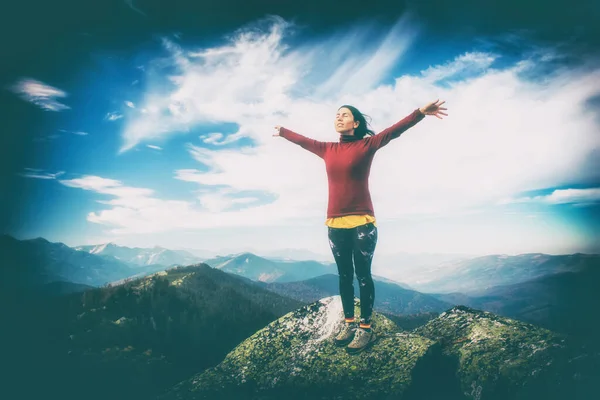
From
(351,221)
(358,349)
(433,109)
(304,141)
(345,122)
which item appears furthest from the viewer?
(304,141)

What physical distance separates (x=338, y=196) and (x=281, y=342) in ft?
10.2

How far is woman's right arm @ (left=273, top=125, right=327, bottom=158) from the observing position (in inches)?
199

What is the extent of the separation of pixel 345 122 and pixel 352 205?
148 centimetres

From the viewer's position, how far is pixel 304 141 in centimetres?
511

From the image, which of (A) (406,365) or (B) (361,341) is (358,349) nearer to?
(B) (361,341)

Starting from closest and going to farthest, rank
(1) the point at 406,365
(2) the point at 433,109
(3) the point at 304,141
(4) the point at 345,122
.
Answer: (2) the point at 433,109, (1) the point at 406,365, (4) the point at 345,122, (3) the point at 304,141

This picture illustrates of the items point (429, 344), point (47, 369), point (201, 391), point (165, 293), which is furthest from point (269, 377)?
point (165, 293)

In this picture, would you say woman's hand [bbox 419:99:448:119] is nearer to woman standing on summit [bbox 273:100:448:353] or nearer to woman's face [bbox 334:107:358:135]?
woman standing on summit [bbox 273:100:448:353]

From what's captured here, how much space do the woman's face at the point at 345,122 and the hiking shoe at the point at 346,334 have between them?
11.4ft

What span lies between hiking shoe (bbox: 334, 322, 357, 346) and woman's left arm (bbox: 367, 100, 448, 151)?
10.4 feet

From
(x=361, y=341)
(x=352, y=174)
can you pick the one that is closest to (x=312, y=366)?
(x=361, y=341)

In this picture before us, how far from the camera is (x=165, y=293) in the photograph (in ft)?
68.5

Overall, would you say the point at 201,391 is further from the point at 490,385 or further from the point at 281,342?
the point at 490,385

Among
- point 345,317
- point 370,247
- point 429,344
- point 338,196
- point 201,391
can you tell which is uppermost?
point 338,196
